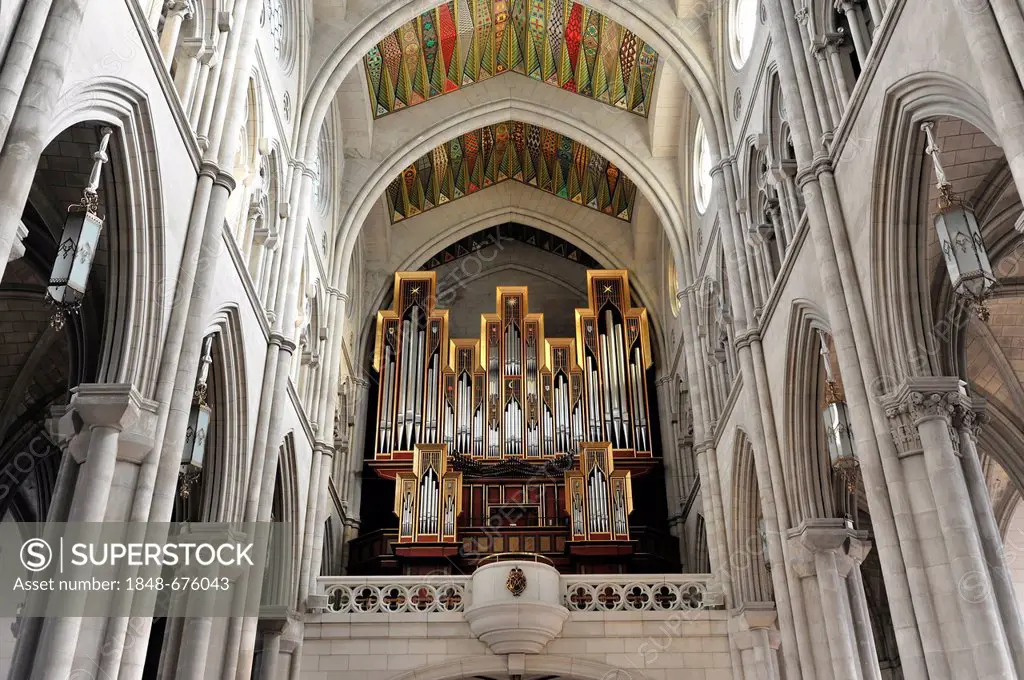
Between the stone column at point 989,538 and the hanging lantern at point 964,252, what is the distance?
1.56m

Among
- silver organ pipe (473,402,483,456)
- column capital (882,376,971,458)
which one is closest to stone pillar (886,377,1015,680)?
column capital (882,376,971,458)

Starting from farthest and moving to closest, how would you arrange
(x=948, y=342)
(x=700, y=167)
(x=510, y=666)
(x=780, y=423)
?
(x=700, y=167) → (x=510, y=666) → (x=780, y=423) → (x=948, y=342)

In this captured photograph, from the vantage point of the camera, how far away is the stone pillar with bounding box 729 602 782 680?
47.1 feet

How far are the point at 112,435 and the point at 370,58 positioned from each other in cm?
1342

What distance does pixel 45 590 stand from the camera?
7.80 metres

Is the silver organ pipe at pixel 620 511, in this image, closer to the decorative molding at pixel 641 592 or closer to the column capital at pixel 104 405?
the decorative molding at pixel 641 592

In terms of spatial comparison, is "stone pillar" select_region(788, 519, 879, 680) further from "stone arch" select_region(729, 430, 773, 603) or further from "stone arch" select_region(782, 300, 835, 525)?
"stone arch" select_region(729, 430, 773, 603)

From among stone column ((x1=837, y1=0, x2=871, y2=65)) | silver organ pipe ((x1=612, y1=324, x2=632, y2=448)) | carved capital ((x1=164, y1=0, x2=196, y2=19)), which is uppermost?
silver organ pipe ((x1=612, y1=324, x2=632, y2=448))

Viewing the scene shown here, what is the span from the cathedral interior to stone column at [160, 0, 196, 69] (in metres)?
0.11

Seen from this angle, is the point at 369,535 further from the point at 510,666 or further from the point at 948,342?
the point at 948,342

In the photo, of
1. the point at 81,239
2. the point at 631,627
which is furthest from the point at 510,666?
the point at 81,239

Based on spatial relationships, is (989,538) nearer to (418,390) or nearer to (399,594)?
(399,594)

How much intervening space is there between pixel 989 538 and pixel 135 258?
8.11 meters

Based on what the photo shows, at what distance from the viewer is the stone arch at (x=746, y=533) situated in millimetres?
15008
